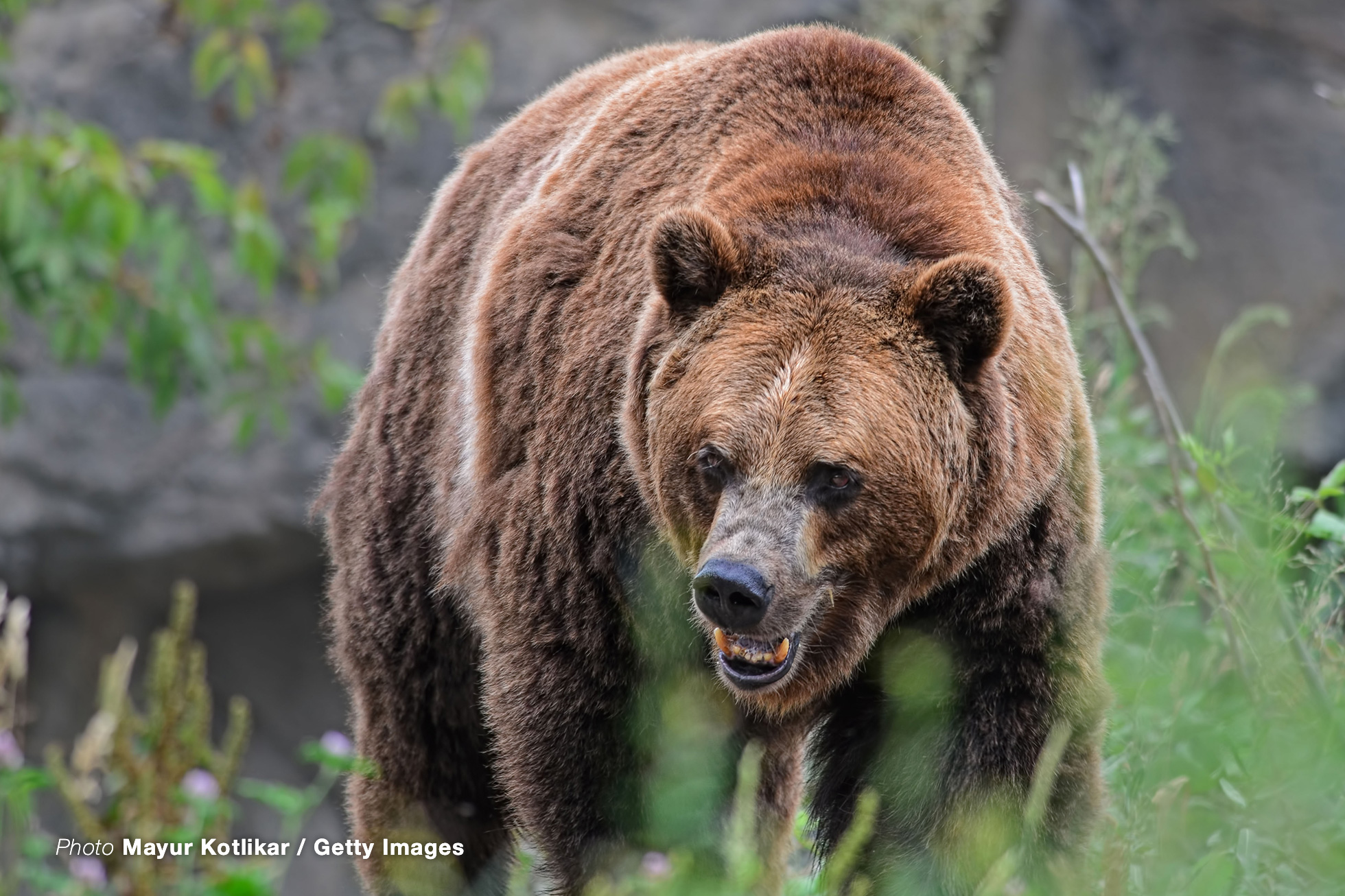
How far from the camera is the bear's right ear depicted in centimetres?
325

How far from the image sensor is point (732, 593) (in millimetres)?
3043

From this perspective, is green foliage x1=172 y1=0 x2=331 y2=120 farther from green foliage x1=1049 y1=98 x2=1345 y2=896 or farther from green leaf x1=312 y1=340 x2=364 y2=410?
green foliage x1=1049 y1=98 x2=1345 y2=896

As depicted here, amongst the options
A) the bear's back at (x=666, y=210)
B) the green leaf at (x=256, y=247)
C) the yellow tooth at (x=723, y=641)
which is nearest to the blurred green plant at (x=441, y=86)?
the green leaf at (x=256, y=247)

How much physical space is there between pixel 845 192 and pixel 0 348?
758cm

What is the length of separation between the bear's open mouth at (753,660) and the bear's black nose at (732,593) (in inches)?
7.9

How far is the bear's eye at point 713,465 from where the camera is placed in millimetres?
3244

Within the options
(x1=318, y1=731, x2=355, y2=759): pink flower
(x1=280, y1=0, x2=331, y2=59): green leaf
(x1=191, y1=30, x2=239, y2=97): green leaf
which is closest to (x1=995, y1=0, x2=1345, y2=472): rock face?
(x1=280, y1=0, x2=331, y2=59): green leaf

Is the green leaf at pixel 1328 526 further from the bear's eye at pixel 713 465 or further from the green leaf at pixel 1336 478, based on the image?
the bear's eye at pixel 713 465

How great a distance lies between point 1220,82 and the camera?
9695 millimetres

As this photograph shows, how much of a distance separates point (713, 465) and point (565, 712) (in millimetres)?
768

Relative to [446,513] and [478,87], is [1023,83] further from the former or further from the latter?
[446,513]

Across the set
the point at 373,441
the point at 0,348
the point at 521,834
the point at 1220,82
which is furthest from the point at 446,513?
the point at 1220,82

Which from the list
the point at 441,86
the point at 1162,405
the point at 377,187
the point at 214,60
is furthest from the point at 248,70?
the point at 1162,405

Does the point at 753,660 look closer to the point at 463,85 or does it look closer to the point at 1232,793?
the point at 1232,793
